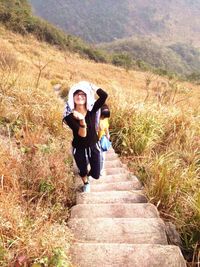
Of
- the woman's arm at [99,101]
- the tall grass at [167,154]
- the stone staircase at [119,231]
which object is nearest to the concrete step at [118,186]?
the stone staircase at [119,231]

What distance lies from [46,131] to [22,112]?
550mm

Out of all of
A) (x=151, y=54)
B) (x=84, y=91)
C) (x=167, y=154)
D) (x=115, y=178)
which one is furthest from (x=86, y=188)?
(x=151, y=54)

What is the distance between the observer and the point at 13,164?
3.78 m

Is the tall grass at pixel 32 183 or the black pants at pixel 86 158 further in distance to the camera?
the black pants at pixel 86 158

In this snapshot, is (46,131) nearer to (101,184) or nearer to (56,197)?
(101,184)

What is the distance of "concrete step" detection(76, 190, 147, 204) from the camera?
3.86 meters

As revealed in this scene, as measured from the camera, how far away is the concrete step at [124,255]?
8.94ft

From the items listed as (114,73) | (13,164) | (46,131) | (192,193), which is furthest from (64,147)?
(114,73)

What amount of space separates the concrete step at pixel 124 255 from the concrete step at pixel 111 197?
1.00 meters

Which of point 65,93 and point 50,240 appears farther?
point 65,93

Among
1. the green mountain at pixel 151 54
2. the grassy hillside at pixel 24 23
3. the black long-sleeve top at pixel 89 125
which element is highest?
the green mountain at pixel 151 54

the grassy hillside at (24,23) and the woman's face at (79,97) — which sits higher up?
the grassy hillside at (24,23)

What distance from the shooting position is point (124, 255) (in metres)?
2.78

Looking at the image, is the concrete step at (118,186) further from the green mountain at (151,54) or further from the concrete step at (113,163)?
the green mountain at (151,54)
